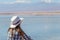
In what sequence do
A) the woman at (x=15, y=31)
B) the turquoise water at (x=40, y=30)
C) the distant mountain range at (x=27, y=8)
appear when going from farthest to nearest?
the distant mountain range at (x=27, y=8) < the turquoise water at (x=40, y=30) < the woman at (x=15, y=31)

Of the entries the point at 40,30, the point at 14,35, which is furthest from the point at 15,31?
the point at 40,30

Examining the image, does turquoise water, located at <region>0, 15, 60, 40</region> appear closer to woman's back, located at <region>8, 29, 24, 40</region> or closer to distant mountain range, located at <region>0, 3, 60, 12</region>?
woman's back, located at <region>8, 29, 24, 40</region>

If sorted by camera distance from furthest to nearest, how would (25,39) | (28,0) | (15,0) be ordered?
1. (28,0)
2. (15,0)
3. (25,39)

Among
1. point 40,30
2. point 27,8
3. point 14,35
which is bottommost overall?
point 27,8

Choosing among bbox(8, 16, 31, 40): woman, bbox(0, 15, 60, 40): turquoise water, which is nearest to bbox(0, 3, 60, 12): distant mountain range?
bbox(0, 15, 60, 40): turquoise water

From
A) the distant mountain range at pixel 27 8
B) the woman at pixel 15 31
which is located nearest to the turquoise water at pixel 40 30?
the woman at pixel 15 31

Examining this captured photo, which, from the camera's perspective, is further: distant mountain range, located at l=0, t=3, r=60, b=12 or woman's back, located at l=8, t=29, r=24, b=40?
distant mountain range, located at l=0, t=3, r=60, b=12

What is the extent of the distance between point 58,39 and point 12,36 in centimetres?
483

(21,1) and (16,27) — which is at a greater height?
(16,27)

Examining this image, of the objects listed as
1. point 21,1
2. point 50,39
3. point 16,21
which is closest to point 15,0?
point 21,1

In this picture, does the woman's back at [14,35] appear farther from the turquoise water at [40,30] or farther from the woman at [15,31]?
the turquoise water at [40,30]

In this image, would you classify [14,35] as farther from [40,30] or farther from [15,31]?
[40,30]

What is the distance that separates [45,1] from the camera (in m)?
72.2

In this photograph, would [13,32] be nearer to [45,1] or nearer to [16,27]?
[16,27]
